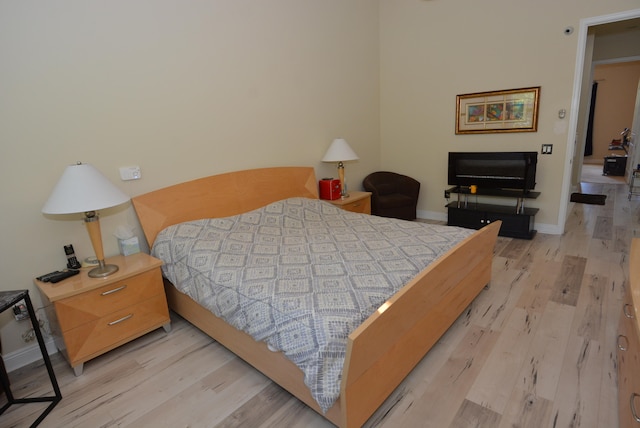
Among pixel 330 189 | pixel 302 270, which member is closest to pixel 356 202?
pixel 330 189

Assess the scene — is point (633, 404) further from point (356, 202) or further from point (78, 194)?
point (356, 202)

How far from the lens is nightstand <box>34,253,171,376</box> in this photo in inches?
77.5

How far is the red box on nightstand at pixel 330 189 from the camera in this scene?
3.90 m

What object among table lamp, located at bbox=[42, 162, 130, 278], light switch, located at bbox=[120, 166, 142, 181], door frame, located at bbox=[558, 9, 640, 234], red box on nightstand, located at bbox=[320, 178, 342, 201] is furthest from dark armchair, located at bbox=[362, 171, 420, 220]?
table lamp, located at bbox=[42, 162, 130, 278]

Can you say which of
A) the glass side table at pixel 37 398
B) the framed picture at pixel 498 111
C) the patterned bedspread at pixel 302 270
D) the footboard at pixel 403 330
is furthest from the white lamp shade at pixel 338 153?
the glass side table at pixel 37 398

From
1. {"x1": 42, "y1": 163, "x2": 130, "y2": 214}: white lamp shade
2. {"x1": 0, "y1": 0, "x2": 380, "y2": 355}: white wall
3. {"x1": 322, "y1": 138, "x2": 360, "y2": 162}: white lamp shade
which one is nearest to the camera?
{"x1": 42, "y1": 163, "x2": 130, "y2": 214}: white lamp shade

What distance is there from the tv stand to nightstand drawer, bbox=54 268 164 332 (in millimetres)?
3494

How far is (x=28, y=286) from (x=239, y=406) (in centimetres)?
159

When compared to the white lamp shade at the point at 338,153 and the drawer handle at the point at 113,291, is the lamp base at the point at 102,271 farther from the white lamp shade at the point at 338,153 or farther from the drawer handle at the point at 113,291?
the white lamp shade at the point at 338,153

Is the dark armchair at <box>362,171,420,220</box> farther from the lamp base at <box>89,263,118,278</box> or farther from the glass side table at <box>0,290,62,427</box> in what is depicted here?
the glass side table at <box>0,290,62,427</box>

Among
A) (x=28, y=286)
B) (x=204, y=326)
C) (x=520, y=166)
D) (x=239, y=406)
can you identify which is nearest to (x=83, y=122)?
(x=28, y=286)

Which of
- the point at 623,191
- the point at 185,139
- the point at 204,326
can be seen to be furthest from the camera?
the point at 623,191

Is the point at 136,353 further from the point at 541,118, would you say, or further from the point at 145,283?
the point at 541,118

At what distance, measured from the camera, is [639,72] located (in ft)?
27.5
